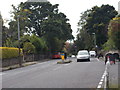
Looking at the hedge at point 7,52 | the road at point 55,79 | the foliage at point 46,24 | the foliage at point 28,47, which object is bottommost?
the road at point 55,79

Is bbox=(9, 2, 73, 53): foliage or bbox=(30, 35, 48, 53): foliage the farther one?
bbox=(9, 2, 73, 53): foliage

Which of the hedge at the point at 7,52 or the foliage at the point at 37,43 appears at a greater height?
the foliage at the point at 37,43

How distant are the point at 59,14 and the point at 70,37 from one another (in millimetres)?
6557

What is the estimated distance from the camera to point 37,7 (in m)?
71.1

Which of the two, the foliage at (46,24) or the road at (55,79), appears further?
the foliage at (46,24)

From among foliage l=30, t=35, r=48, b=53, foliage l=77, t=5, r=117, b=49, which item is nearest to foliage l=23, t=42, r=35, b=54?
foliage l=30, t=35, r=48, b=53

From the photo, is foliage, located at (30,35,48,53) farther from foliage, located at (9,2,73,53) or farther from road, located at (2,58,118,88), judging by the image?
road, located at (2,58,118,88)

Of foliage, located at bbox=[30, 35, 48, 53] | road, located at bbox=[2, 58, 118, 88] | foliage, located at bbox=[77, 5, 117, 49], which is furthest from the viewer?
foliage, located at bbox=[77, 5, 117, 49]

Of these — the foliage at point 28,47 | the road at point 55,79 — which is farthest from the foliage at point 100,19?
the road at point 55,79

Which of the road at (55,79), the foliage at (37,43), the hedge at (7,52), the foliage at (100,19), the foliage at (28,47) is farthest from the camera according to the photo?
the foliage at (100,19)

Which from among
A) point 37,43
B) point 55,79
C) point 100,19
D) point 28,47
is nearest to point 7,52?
point 28,47

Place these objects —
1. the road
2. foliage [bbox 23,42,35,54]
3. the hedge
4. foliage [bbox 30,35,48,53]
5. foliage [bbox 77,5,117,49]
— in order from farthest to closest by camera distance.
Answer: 1. foliage [bbox 77,5,117,49]
2. foliage [bbox 30,35,48,53]
3. foliage [bbox 23,42,35,54]
4. the hedge
5. the road

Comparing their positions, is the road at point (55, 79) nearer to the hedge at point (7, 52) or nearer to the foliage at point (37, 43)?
the hedge at point (7, 52)

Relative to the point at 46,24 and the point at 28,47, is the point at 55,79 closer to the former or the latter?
the point at 28,47
